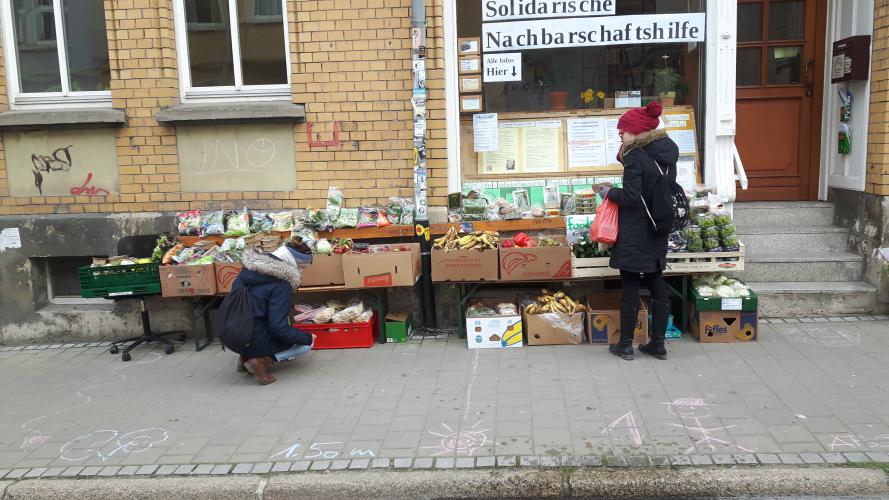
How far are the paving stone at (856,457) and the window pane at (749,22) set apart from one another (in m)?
4.91

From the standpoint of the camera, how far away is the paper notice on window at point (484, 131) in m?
7.11

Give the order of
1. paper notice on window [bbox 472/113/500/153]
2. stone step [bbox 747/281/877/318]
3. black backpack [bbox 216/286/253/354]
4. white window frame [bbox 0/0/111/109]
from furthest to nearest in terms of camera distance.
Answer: paper notice on window [bbox 472/113/500/153], white window frame [bbox 0/0/111/109], stone step [bbox 747/281/877/318], black backpack [bbox 216/286/253/354]

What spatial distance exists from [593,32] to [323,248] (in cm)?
338

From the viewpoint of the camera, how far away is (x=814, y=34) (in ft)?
24.0

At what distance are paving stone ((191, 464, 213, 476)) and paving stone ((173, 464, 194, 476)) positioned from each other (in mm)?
29

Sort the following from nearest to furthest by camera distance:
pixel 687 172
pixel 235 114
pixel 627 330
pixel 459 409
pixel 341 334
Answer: pixel 459 409
pixel 627 330
pixel 341 334
pixel 235 114
pixel 687 172

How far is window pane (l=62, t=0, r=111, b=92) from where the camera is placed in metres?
7.03

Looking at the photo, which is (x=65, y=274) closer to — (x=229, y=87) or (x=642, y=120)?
(x=229, y=87)

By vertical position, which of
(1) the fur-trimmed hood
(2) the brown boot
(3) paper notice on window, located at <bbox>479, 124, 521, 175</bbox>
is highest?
(3) paper notice on window, located at <bbox>479, 124, 521, 175</bbox>

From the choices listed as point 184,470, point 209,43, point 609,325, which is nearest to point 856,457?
point 609,325

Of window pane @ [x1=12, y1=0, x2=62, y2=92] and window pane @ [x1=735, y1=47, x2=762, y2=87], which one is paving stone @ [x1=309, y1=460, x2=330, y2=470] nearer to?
window pane @ [x1=12, y1=0, x2=62, y2=92]

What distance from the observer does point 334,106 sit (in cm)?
669

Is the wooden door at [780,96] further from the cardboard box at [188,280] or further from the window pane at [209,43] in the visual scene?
the cardboard box at [188,280]

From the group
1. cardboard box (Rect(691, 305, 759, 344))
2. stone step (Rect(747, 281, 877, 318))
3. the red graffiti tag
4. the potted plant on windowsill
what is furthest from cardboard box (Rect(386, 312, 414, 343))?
the potted plant on windowsill
